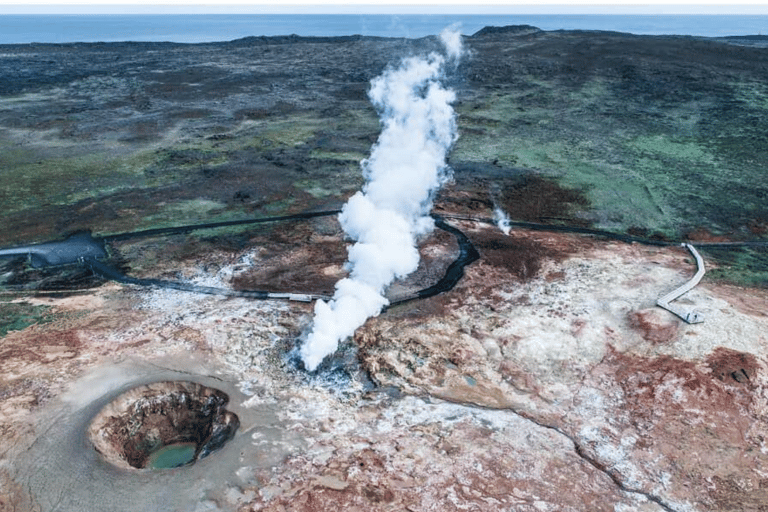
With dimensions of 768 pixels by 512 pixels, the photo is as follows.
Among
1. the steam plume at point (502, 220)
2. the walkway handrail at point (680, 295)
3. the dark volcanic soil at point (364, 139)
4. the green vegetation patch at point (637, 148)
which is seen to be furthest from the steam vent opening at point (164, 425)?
the green vegetation patch at point (637, 148)

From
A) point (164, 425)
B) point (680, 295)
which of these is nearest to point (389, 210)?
point (680, 295)

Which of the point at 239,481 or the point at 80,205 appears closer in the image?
the point at 239,481

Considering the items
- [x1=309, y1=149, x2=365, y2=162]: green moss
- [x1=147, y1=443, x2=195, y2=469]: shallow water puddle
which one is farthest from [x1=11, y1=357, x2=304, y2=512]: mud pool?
[x1=309, y1=149, x2=365, y2=162]: green moss

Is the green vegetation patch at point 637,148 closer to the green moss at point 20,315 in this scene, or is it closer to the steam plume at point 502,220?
the steam plume at point 502,220

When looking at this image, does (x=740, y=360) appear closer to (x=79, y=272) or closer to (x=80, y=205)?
(x=79, y=272)

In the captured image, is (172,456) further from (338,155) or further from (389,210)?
(338,155)

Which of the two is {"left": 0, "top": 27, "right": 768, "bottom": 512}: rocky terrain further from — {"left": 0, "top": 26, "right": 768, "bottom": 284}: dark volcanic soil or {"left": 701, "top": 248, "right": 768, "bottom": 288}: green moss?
{"left": 0, "top": 26, "right": 768, "bottom": 284}: dark volcanic soil

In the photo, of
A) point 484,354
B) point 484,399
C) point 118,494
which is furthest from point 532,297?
point 118,494
